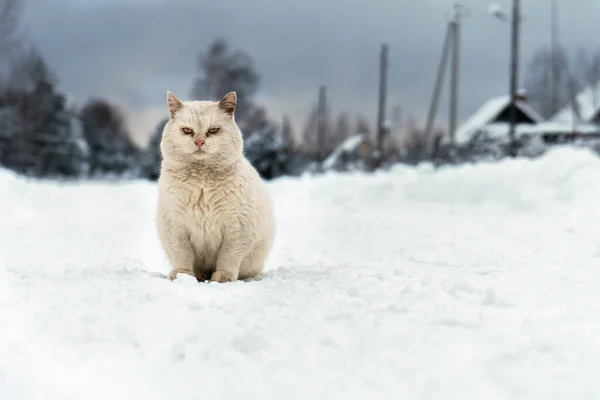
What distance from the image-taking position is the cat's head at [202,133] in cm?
395

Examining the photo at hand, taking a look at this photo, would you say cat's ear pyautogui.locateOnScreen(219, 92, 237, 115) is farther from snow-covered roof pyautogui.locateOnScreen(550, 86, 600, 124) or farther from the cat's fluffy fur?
snow-covered roof pyautogui.locateOnScreen(550, 86, 600, 124)

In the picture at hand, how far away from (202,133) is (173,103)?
0.41 m

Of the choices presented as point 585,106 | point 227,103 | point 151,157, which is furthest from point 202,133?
point 585,106

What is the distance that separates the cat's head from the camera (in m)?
3.95

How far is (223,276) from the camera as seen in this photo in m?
3.98

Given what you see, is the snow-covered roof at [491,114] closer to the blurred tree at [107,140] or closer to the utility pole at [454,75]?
the utility pole at [454,75]

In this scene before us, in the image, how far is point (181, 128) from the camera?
3.98 metres

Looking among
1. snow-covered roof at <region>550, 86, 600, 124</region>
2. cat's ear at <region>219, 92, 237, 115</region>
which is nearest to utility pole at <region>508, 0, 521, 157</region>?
cat's ear at <region>219, 92, 237, 115</region>

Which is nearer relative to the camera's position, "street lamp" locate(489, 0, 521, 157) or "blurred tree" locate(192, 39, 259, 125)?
"street lamp" locate(489, 0, 521, 157)

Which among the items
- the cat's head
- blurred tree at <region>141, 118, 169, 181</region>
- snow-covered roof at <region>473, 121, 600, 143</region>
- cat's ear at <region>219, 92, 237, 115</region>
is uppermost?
cat's ear at <region>219, 92, 237, 115</region>

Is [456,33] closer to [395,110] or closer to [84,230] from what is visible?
[84,230]

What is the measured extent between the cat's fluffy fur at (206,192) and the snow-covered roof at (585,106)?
→ 38.4 meters

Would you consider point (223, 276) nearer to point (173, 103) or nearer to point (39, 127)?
point (173, 103)

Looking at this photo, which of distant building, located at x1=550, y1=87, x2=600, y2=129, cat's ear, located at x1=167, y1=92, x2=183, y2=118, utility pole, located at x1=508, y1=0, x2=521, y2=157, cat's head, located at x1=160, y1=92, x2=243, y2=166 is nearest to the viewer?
cat's head, located at x1=160, y1=92, x2=243, y2=166
